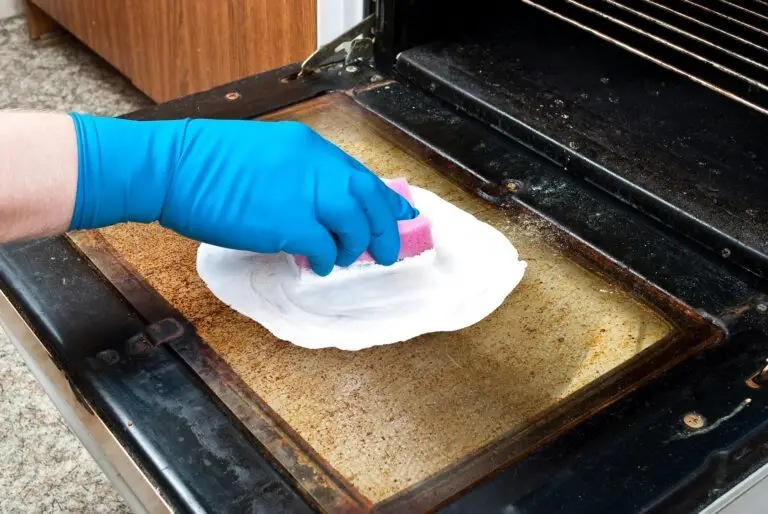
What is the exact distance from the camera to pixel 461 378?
72 centimetres

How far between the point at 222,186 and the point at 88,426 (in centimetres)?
25

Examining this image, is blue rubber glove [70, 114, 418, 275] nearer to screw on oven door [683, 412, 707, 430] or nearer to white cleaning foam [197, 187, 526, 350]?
white cleaning foam [197, 187, 526, 350]

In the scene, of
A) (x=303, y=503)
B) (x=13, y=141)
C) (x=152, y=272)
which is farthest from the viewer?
(x=152, y=272)

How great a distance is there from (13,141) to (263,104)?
1.24ft

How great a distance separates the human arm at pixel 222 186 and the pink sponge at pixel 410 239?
0.09ft

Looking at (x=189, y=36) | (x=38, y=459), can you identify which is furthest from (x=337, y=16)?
(x=38, y=459)

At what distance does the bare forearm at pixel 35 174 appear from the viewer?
71cm

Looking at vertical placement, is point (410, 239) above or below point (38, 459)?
above

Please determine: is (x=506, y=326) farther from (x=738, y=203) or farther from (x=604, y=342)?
(x=738, y=203)

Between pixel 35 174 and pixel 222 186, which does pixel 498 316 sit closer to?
pixel 222 186

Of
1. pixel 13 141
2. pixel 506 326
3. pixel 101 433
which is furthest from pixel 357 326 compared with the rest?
pixel 13 141

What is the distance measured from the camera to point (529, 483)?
2.02ft

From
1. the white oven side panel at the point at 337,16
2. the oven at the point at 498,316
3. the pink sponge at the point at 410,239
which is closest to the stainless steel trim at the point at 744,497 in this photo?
the oven at the point at 498,316

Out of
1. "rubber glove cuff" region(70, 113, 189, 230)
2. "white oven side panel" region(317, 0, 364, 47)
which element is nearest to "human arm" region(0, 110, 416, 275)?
"rubber glove cuff" region(70, 113, 189, 230)
